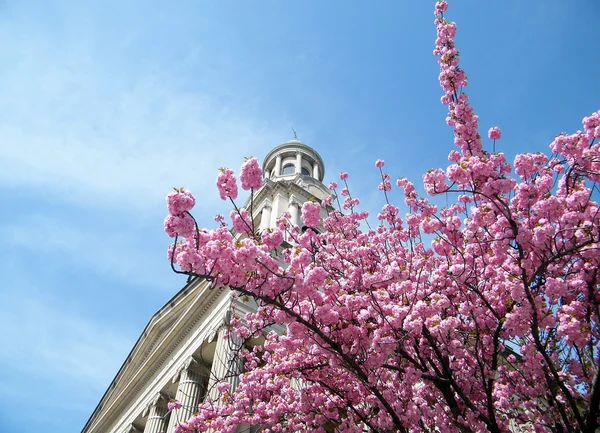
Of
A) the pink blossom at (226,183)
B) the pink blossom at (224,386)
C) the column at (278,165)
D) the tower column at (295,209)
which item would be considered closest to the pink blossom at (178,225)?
the pink blossom at (226,183)

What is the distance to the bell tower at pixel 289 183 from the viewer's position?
968 inches

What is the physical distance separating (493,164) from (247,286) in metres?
4.36

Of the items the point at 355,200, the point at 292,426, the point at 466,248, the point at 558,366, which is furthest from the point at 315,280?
the point at 355,200

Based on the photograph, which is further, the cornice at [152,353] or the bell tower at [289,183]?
the bell tower at [289,183]

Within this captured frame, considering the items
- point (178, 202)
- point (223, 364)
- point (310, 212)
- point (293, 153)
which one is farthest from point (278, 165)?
point (178, 202)

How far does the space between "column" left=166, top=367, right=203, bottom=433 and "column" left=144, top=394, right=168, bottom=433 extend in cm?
287

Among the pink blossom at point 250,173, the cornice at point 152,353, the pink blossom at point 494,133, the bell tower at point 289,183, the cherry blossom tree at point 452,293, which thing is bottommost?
the cherry blossom tree at point 452,293

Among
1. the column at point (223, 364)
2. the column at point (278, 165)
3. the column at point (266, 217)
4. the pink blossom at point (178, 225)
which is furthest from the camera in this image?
the column at point (278, 165)

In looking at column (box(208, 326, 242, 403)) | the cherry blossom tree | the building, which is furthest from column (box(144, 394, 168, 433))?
the cherry blossom tree

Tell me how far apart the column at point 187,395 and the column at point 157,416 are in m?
2.87

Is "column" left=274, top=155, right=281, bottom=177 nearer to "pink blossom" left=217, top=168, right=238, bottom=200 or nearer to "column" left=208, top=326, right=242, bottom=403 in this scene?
"column" left=208, top=326, right=242, bottom=403

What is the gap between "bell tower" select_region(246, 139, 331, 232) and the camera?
2458cm

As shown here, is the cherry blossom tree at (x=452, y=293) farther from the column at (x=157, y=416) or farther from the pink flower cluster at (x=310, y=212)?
the column at (x=157, y=416)

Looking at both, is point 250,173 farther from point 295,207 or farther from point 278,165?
point 278,165
